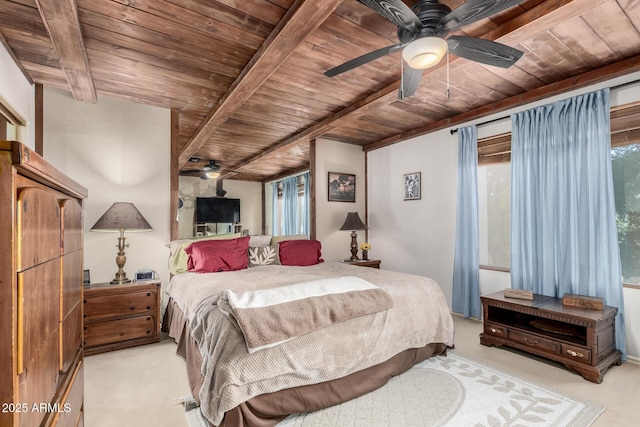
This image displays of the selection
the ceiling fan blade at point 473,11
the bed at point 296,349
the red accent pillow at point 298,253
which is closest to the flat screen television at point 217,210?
the red accent pillow at point 298,253

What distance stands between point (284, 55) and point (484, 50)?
132 cm

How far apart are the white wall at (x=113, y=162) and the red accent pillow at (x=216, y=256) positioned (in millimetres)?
600

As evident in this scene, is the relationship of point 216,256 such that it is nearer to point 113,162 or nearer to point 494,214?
point 113,162

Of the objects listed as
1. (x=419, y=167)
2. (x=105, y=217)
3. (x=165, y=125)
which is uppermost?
(x=165, y=125)

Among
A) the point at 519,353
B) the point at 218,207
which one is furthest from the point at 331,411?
the point at 218,207

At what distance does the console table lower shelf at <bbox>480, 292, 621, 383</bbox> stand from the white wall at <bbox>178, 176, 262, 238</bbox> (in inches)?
266

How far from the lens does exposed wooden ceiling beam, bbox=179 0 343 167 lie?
5.83 feet

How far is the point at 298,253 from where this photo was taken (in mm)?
3713

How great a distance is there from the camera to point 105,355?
2744 millimetres

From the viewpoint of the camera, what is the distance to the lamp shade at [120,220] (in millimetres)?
2852

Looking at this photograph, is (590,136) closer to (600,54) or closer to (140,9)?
(600,54)

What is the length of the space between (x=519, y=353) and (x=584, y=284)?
86 cm

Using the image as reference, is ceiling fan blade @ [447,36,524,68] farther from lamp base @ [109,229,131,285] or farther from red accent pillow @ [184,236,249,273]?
lamp base @ [109,229,131,285]

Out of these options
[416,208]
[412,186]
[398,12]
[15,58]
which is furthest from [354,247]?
[15,58]
